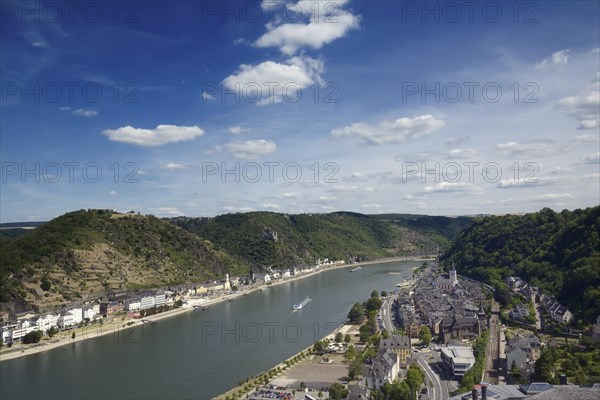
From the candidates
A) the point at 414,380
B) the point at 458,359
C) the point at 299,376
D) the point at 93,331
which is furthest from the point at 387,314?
the point at 93,331

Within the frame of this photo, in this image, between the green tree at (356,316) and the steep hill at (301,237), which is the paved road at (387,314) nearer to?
the green tree at (356,316)

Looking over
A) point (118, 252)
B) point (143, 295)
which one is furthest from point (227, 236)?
point (143, 295)

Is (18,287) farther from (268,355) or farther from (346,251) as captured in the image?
(346,251)

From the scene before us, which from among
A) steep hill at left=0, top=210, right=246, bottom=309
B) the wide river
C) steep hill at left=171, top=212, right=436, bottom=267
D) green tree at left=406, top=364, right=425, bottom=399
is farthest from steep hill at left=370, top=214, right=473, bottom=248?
green tree at left=406, top=364, right=425, bottom=399

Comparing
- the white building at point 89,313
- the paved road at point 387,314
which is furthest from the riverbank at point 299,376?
the white building at point 89,313

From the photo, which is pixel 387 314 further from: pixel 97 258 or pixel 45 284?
pixel 97 258

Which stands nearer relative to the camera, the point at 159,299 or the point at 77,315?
the point at 77,315

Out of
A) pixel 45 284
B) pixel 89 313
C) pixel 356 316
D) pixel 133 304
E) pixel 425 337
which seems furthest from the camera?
pixel 133 304
